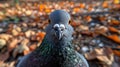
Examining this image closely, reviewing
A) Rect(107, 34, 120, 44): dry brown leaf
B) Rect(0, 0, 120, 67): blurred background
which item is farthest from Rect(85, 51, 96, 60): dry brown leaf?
Rect(107, 34, 120, 44): dry brown leaf

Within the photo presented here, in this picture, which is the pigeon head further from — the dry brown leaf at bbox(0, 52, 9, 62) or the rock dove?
the dry brown leaf at bbox(0, 52, 9, 62)

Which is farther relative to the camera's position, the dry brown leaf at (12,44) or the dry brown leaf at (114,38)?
the dry brown leaf at (114,38)

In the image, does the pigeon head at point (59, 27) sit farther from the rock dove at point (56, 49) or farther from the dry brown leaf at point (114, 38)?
the dry brown leaf at point (114, 38)

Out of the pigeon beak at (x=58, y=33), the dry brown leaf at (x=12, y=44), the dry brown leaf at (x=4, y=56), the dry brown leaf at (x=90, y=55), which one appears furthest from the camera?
the dry brown leaf at (x=12, y=44)

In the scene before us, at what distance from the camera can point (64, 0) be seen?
32.3ft

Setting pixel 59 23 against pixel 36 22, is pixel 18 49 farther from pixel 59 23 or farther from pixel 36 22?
pixel 59 23

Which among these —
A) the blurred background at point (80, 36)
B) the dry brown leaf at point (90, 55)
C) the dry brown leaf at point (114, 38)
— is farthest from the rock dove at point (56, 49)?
the dry brown leaf at point (114, 38)

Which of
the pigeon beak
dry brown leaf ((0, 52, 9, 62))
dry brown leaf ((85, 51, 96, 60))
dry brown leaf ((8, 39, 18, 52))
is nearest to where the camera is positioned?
the pigeon beak

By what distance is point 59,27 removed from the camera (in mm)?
2602

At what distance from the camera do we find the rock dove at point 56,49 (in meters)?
2.74

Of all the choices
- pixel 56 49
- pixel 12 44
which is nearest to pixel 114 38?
pixel 12 44

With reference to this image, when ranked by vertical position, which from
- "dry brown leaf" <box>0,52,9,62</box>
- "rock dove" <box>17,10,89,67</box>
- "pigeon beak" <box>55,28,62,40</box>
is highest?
"pigeon beak" <box>55,28,62,40</box>

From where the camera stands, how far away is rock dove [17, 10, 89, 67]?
274 centimetres

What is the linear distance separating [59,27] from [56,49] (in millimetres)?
315
